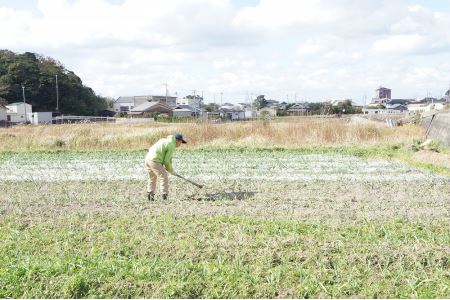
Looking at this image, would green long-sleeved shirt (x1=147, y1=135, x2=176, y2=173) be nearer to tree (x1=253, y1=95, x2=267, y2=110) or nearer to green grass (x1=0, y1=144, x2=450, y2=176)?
green grass (x1=0, y1=144, x2=450, y2=176)

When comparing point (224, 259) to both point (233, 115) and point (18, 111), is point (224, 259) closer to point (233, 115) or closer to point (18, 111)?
point (18, 111)

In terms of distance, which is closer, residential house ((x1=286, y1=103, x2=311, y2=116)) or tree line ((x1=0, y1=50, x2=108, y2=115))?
residential house ((x1=286, y1=103, x2=311, y2=116))

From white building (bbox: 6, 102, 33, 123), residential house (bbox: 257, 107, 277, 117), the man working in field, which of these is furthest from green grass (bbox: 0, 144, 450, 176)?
white building (bbox: 6, 102, 33, 123)

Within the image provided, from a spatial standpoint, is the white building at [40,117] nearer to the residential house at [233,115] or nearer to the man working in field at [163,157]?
the residential house at [233,115]

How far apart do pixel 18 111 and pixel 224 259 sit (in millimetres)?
51853

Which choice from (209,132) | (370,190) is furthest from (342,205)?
(209,132)

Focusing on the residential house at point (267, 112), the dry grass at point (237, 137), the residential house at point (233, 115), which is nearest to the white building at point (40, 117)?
the residential house at point (233, 115)

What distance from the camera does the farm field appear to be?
4.22 meters

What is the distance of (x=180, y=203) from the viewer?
7.69 m

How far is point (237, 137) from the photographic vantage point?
1986 cm

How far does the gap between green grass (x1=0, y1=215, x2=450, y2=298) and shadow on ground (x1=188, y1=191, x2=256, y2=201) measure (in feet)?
5.71

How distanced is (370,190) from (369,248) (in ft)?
13.7

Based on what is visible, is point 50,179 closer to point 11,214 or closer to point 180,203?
point 11,214

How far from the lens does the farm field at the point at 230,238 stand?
166 inches
